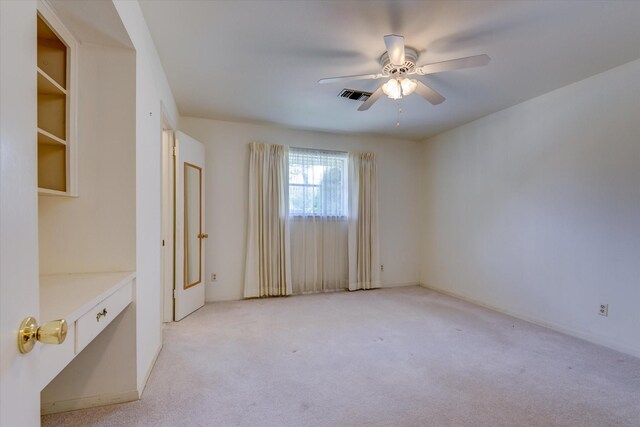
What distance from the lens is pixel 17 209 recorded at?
52 cm

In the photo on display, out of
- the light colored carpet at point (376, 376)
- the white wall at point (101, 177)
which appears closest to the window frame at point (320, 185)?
the light colored carpet at point (376, 376)

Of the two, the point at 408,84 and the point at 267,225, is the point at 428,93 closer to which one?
the point at 408,84

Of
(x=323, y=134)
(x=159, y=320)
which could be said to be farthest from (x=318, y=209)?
(x=159, y=320)

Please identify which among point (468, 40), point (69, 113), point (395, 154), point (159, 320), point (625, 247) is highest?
point (468, 40)

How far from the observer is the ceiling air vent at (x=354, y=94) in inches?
120

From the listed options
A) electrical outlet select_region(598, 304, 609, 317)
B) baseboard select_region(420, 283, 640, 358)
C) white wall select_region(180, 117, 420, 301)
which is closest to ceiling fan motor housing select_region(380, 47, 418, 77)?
white wall select_region(180, 117, 420, 301)

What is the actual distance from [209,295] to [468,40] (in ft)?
13.1

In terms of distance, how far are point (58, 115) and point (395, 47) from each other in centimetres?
205

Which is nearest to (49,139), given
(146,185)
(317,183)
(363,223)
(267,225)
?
(146,185)

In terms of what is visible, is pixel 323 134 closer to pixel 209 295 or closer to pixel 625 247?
pixel 209 295

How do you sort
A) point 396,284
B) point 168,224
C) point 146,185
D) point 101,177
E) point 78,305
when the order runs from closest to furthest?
point 78,305 → point 101,177 → point 146,185 → point 168,224 → point 396,284

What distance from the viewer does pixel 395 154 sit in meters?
4.95

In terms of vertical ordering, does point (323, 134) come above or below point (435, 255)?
above

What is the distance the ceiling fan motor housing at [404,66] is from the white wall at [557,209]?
1.86m
